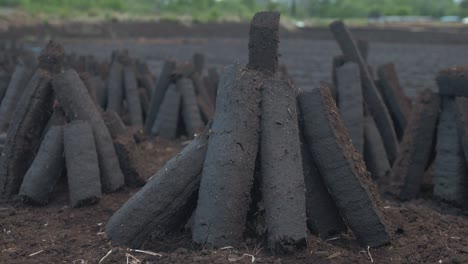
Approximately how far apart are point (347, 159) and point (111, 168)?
3256 millimetres

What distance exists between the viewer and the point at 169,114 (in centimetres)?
1291

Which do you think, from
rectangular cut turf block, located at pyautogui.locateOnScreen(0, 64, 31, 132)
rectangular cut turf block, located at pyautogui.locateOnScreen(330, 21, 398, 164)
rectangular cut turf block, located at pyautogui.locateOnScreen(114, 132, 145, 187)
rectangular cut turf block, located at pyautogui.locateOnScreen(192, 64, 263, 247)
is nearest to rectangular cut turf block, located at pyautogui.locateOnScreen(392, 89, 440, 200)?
rectangular cut turf block, located at pyautogui.locateOnScreen(330, 21, 398, 164)

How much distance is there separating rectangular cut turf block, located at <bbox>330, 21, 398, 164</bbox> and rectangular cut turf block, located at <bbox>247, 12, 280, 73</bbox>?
4.04 m

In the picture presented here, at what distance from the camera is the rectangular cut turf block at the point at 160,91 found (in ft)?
42.6

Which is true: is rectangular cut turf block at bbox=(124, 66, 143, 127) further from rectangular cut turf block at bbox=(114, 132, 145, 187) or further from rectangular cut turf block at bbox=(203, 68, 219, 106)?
rectangular cut turf block at bbox=(114, 132, 145, 187)

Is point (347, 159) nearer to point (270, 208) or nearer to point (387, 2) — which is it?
point (270, 208)

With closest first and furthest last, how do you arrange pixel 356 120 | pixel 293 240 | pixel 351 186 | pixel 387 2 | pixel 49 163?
1. pixel 293 240
2. pixel 351 186
3. pixel 49 163
4. pixel 356 120
5. pixel 387 2

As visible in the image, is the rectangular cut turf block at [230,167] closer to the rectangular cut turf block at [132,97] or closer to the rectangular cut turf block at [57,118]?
the rectangular cut turf block at [57,118]

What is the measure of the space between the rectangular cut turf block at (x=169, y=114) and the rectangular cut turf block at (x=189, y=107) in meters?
0.11

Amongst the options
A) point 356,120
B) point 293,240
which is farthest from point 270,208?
point 356,120

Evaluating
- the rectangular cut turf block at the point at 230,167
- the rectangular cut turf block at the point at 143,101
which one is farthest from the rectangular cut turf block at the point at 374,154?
the rectangular cut turf block at the point at 143,101

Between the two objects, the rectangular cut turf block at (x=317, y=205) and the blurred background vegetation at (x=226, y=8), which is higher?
the rectangular cut turf block at (x=317, y=205)

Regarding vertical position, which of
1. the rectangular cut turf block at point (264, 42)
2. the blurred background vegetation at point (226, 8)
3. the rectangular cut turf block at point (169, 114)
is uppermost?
the rectangular cut turf block at point (264, 42)

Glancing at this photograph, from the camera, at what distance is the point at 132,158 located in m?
8.65
